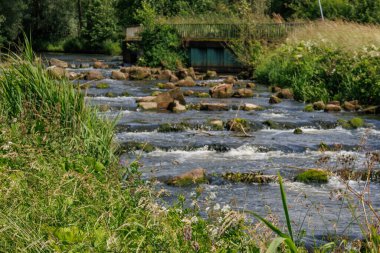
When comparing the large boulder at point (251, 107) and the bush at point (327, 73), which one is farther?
the bush at point (327, 73)

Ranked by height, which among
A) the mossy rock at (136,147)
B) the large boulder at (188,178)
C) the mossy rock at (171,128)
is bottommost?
the mossy rock at (171,128)

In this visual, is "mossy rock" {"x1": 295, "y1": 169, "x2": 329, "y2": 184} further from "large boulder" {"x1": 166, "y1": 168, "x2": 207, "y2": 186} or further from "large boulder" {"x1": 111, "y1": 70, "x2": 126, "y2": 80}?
"large boulder" {"x1": 111, "y1": 70, "x2": 126, "y2": 80}

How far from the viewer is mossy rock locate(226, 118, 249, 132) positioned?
13397 millimetres

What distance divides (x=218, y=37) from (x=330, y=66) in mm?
10359

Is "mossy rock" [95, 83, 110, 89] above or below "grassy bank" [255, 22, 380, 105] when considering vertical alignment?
below

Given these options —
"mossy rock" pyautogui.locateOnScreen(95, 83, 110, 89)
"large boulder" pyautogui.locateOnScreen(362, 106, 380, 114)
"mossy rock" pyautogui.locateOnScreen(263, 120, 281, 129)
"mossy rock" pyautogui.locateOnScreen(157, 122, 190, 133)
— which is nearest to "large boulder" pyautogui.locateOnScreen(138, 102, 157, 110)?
"mossy rock" pyautogui.locateOnScreen(157, 122, 190, 133)

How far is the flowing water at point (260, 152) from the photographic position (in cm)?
784

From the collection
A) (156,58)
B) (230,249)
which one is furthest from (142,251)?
(156,58)

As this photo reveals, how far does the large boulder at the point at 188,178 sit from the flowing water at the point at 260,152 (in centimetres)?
14

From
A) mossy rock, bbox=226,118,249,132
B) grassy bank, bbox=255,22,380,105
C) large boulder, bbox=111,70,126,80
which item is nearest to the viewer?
mossy rock, bbox=226,118,249,132

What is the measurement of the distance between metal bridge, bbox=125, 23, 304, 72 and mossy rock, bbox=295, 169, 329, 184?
57.1 feet

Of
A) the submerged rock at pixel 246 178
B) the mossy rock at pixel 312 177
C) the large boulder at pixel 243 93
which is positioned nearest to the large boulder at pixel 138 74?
the large boulder at pixel 243 93

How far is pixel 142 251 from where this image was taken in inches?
157

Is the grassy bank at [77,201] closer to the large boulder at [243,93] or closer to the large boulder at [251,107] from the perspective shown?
the large boulder at [251,107]
